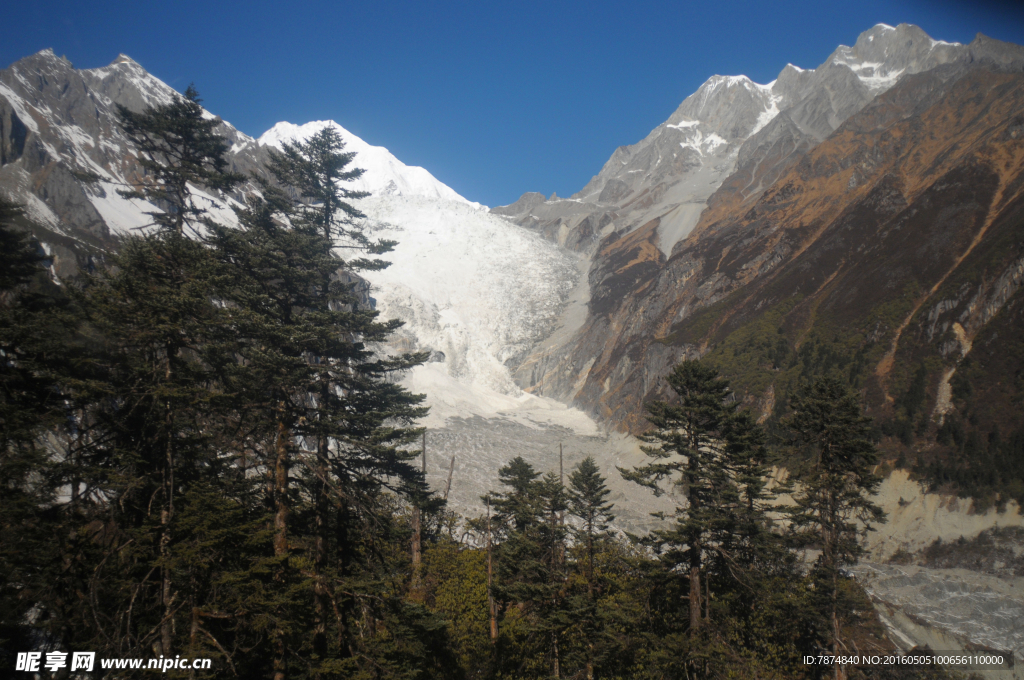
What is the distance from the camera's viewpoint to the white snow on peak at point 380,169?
151875mm

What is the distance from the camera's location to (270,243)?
37.4ft

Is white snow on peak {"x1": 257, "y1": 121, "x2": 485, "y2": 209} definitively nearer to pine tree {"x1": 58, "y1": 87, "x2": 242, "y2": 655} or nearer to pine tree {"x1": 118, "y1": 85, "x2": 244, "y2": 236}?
pine tree {"x1": 118, "y1": 85, "x2": 244, "y2": 236}

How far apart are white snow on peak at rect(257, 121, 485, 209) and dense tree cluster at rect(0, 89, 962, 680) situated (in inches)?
5470

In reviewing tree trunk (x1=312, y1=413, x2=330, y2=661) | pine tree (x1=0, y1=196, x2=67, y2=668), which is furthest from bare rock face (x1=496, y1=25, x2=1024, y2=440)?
pine tree (x1=0, y1=196, x2=67, y2=668)

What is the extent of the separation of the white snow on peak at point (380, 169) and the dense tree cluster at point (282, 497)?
456ft

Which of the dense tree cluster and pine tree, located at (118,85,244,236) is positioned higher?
pine tree, located at (118,85,244,236)

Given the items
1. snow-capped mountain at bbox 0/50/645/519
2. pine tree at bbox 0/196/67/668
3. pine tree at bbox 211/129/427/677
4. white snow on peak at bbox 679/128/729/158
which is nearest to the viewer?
pine tree at bbox 0/196/67/668

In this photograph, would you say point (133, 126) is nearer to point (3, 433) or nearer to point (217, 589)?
point (3, 433)

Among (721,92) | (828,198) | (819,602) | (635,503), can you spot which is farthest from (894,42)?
(819,602)

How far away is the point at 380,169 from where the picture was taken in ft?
527

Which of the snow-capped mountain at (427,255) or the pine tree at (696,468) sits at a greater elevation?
the snow-capped mountain at (427,255)

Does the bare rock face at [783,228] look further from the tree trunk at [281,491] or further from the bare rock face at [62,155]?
the bare rock face at [62,155]

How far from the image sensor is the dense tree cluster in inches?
330

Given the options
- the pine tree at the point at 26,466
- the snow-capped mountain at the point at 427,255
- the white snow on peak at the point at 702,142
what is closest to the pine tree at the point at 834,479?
the snow-capped mountain at the point at 427,255
